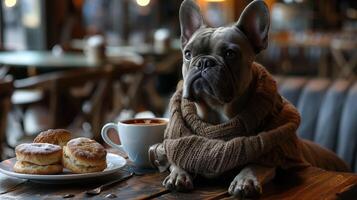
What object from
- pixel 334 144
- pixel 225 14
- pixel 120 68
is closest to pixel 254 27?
pixel 334 144

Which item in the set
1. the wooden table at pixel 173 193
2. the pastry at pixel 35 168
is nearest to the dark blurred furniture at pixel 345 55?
the wooden table at pixel 173 193

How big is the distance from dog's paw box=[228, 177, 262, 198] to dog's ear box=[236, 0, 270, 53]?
31 cm

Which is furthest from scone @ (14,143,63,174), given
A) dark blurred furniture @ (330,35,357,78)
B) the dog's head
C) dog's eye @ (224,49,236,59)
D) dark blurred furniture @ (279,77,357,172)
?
dark blurred furniture @ (330,35,357,78)

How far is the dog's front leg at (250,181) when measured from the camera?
119 cm

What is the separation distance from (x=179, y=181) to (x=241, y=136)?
166mm

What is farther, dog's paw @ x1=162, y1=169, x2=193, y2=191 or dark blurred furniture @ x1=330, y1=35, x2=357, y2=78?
dark blurred furniture @ x1=330, y1=35, x2=357, y2=78

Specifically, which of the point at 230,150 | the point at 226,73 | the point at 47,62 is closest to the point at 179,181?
the point at 230,150

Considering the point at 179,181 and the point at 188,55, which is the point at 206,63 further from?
the point at 179,181

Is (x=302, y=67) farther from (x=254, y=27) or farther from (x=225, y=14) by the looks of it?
(x=254, y=27)

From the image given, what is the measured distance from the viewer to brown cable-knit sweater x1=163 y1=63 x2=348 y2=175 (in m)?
1.24

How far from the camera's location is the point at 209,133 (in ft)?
4.22

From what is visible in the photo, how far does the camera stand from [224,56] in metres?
1.25

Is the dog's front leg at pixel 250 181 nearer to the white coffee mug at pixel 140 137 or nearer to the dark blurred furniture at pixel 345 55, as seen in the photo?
the white coffee mug at pixel 140 137

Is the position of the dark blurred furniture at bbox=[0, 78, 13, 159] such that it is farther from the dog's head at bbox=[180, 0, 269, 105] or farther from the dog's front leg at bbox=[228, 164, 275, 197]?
the dog's front leg at bbox=[228, 164, 275, 197]
